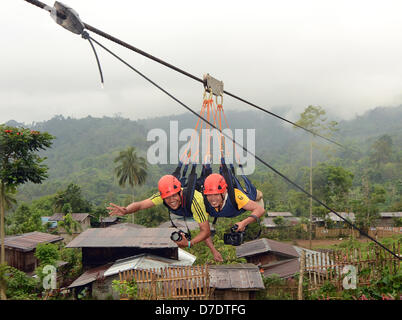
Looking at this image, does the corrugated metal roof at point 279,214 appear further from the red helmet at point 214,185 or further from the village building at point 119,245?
the red helmet at point 214,185

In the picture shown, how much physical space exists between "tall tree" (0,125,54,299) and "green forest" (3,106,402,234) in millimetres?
819

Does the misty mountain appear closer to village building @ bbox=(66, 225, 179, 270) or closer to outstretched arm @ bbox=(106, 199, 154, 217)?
village building @ bbox=(66, 225, 179, 270)

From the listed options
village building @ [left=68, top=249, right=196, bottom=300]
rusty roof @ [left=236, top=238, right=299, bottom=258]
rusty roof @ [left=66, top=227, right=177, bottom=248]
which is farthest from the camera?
rusty roof @ [left=236, top=238, right=299, bottom=258]

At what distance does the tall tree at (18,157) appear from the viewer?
1314 cm

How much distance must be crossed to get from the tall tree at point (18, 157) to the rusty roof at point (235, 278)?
8253mm

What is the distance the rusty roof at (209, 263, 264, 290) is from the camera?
10570 millimetres

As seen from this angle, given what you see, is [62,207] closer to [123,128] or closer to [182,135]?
[182,135]

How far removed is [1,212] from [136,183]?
1604cm

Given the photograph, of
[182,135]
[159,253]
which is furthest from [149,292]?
[159,253]

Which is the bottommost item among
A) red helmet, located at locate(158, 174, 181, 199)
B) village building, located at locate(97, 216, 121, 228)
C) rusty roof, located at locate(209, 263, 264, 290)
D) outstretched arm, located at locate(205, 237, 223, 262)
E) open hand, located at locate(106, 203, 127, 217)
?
village building, located at locate(97, 216, 121, 228)

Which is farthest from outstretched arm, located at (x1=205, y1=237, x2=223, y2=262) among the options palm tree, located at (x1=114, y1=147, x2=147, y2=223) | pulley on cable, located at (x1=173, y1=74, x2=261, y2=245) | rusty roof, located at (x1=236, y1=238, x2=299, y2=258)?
palm tree, located at (x1=114, y1=147, x2=147, y2=223)

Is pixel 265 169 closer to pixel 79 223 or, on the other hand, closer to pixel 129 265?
pixel 79 223
